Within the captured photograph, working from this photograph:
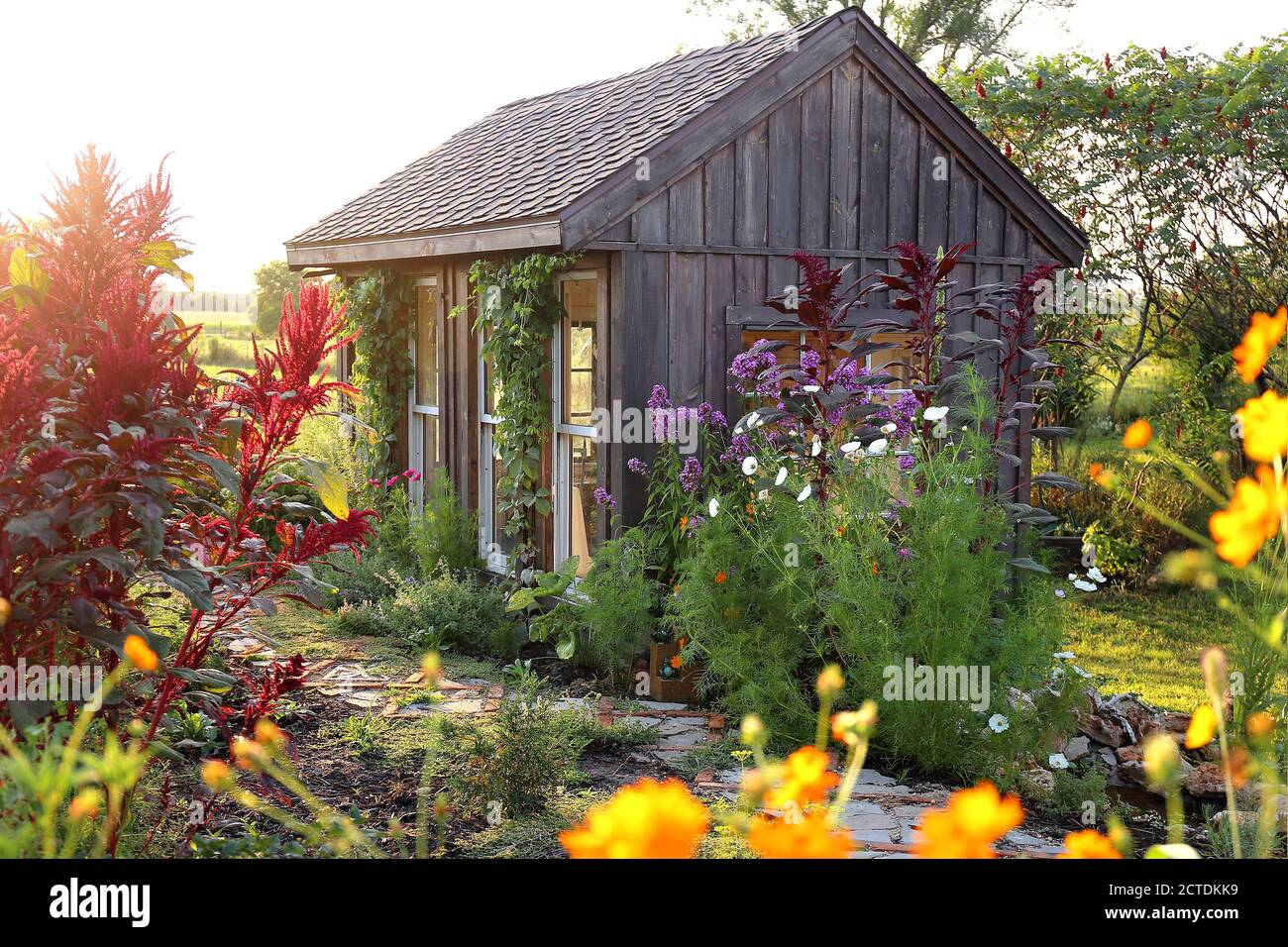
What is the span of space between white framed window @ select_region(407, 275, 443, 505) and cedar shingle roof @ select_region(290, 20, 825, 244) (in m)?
0.73

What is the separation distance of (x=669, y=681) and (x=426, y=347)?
458 cm

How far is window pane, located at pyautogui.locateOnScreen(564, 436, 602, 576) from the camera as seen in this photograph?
24.8 ft

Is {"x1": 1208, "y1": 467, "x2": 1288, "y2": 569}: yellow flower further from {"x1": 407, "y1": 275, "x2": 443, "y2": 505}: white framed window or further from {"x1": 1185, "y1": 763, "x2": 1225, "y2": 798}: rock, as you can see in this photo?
{"x1": 407, "y1": 275, "x2": 443, "y2": 505}: white framed window

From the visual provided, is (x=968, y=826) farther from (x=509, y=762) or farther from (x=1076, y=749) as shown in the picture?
(x=1076, y=749)

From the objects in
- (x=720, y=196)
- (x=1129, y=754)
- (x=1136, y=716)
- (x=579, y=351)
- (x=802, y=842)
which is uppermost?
(x=720, y=196)

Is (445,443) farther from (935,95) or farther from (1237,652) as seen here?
(1237,652)

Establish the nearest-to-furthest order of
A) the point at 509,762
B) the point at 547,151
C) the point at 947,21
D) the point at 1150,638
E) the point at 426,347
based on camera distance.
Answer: the point at 509,762 < the point at 547,151 < the point at 1150,638 < the point at 426,347 < the point at 947,21

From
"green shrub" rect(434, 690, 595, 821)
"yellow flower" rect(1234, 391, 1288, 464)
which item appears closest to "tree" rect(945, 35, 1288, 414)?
"green shrub" rect(434, 690, 595, 821)

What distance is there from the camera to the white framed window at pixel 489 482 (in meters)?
8.49

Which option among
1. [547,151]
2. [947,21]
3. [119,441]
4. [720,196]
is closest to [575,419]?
[720,196]

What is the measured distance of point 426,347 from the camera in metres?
9.86

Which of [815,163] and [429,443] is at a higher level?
[815,163]
